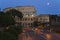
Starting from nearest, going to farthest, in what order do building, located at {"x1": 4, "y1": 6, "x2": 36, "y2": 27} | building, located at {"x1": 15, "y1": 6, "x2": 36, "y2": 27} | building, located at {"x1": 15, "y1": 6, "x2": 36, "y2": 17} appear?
building, located at {"x1": 4, "y1": 6, "x2": 36, "y2": 27} < building, located at {"x1": 15, "y1": 6, "x2": 36, "y2": 27} < building, located at {"x1": 15, "y1": 6, "x2": 36, "y2": 17}

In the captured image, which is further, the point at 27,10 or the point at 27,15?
the point at 27,10

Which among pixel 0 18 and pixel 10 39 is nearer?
pixel 10 39

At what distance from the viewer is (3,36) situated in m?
15.6

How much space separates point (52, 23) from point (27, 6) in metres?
72.9

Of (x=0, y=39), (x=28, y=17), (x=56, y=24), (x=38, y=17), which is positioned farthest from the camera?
(x=38, y=17)

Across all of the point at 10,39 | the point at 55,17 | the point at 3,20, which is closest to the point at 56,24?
the point at 55,17

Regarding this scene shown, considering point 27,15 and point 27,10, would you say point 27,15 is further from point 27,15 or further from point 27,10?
point 27,10

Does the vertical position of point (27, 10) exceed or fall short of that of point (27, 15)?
it exceeds it

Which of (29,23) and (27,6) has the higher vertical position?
(27,6)

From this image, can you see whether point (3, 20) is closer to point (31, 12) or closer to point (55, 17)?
point (55, 17)

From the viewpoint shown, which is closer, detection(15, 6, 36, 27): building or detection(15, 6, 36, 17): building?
detection(15, 6, 36, 27): building

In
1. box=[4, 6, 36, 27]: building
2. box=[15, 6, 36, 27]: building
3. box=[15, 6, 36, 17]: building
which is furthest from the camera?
box=[15, 6, 36, 17]: building

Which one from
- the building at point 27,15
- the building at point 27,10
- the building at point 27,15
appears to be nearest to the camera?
the building at point 27,15

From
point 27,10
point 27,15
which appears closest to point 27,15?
point 27,15
